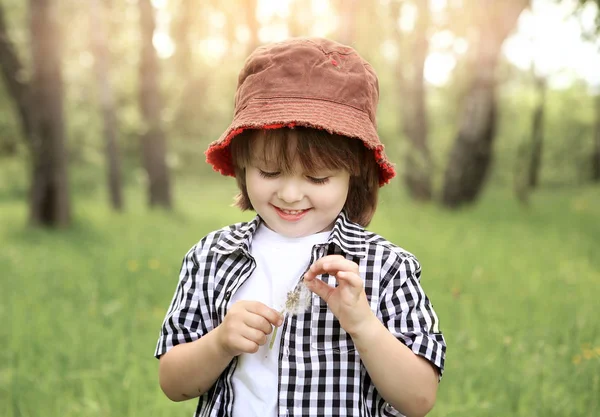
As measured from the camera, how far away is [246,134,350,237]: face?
1.65m

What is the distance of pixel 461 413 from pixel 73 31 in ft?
47.8

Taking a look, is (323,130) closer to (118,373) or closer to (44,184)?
(118,373)

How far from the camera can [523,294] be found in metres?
4.43

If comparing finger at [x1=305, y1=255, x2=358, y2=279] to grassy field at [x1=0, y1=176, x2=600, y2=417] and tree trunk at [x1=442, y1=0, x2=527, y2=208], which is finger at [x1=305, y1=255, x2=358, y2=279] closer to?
grassy field at [x1=0, y1=176, x2=600, y2=417]

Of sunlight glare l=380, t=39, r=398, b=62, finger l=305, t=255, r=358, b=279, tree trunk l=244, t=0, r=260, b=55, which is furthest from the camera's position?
sunlight glare l=380, t=39, r=398, b=62

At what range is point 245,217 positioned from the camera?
8.32 metres

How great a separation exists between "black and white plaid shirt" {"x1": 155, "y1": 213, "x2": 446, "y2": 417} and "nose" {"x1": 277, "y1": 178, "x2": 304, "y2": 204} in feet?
0.52

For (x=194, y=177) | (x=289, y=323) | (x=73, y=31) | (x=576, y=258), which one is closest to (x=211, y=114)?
(x=194, y=177)

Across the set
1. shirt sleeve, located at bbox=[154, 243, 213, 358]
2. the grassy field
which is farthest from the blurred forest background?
shirt sleeve, located at bbox=[154, 243, 213, 358]

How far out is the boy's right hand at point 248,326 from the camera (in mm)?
1524

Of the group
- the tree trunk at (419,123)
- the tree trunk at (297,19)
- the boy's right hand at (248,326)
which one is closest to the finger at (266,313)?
the boy's right hand at (248,326)

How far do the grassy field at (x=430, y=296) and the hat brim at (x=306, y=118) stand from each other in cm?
159

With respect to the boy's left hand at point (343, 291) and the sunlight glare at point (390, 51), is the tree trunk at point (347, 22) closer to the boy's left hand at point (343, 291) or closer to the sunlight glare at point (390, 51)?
the boy's left hand at point (343, 291)

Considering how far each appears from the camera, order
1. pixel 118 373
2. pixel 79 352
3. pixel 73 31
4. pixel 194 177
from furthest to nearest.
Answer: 1. pixel 194 177
2. pixel 73 31
3. pixel 79 352
4. pixel 118 373
